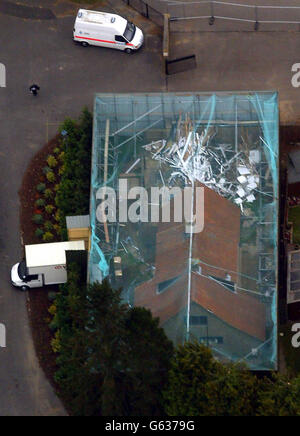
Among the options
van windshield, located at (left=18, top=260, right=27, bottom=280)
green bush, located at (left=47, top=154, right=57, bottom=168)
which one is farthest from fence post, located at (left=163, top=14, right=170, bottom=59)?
van windshield, located at (left=18, top=260, right=27, bottom=280)

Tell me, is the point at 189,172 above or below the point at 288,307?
above

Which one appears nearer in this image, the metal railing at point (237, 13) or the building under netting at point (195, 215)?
the building under netting at point (195, 215)

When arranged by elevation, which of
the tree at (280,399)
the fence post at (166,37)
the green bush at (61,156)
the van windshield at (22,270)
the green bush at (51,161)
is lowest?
the tree at (280,399)

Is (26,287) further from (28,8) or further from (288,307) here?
(28,8)

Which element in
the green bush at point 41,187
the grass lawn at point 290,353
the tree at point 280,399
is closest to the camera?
the tree at point 280,399

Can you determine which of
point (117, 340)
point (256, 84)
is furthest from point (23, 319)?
point (256, 84)

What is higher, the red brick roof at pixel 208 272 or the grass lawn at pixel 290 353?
the red brick roof at pixel 208 272

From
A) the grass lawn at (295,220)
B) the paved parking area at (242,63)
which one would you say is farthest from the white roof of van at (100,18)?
the grass lawn at (295,220)

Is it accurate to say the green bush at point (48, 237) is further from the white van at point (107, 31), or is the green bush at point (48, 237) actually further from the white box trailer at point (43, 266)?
the white van at point (107, 31)
